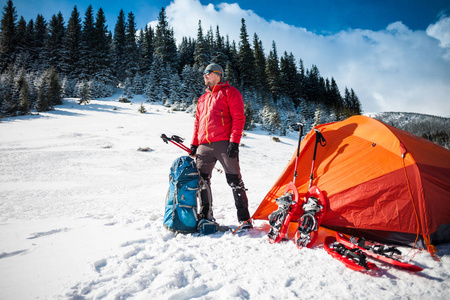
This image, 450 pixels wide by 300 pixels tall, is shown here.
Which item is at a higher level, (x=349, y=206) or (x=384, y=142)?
(x=384, y=142)

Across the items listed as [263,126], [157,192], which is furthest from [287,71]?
[157,192]

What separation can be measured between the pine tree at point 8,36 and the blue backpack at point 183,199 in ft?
155

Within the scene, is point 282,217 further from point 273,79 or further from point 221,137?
point 273,79

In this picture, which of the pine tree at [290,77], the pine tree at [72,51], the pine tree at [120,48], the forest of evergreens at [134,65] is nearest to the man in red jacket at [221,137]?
the forest of evergreens at [134,65]

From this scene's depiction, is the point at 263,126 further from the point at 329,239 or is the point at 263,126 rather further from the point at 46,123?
the point at 329,239

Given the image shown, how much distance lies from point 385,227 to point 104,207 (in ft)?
14.0

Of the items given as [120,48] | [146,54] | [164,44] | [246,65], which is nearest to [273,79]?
[246,65]

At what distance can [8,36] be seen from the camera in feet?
117

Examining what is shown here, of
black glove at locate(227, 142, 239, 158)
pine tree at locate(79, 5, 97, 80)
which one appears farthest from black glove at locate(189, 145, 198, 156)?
pine tree at locate(79, 5, 97, 80)

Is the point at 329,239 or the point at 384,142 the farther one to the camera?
the point at 384,142

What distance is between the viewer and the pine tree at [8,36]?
3403cm

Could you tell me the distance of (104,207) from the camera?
374 cm

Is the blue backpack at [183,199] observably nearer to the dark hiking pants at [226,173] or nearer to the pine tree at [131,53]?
the dark hiking pants at [226,173]

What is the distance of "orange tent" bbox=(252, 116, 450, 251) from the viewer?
226 centimetres
